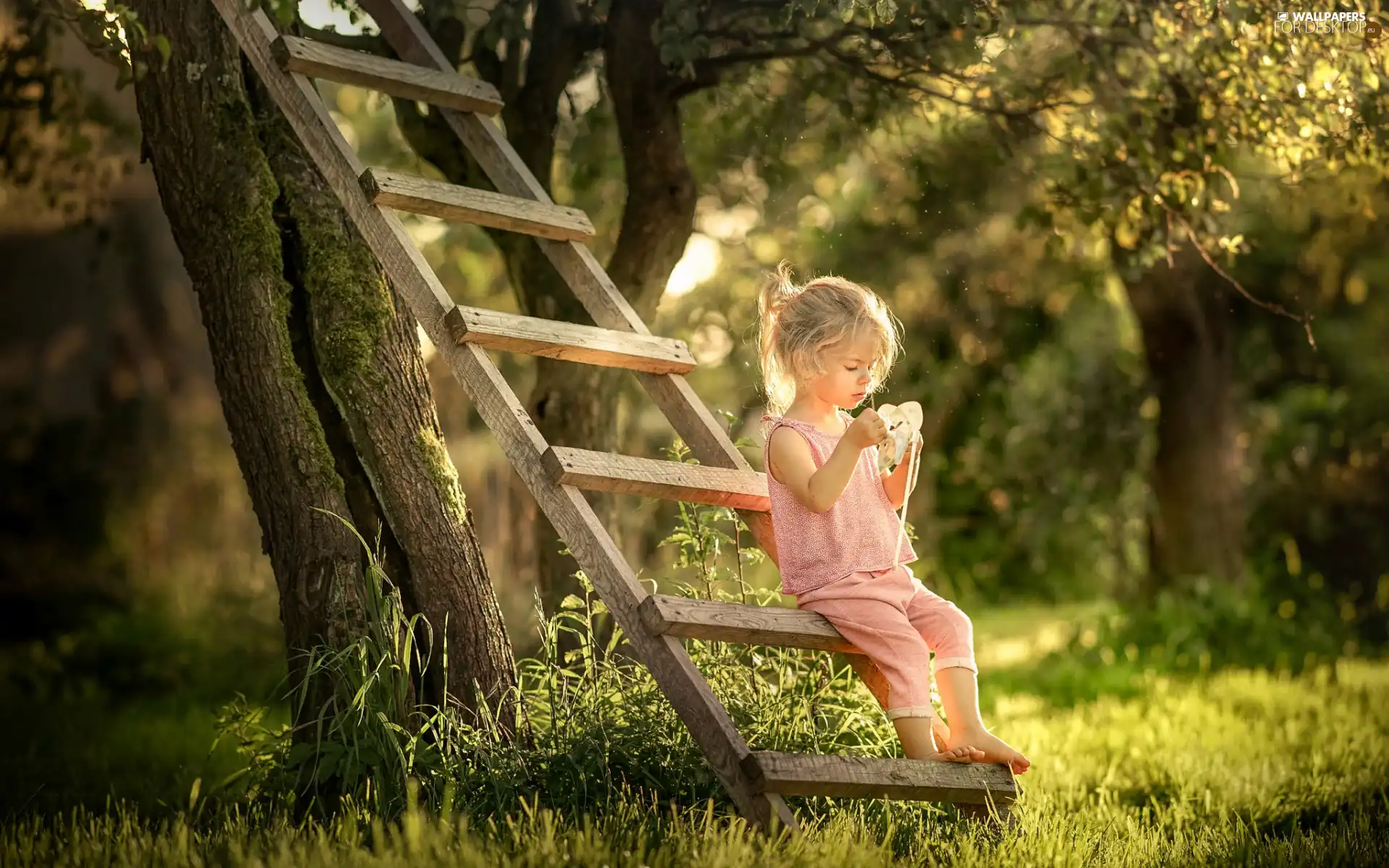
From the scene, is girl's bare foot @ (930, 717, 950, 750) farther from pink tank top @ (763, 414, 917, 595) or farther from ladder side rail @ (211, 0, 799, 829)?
ladder side rail @ (211, 0, 799, 829)

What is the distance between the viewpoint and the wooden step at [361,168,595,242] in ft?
13.1

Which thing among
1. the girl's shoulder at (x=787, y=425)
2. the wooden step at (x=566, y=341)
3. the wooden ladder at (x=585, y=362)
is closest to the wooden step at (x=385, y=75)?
the wooden ladder at (x=585, y=362)

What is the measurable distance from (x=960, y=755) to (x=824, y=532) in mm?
682

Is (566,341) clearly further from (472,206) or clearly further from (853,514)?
(853,514)

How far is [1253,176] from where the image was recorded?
622 cm

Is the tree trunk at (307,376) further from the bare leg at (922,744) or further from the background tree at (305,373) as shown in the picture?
the bare leg at (922,744)

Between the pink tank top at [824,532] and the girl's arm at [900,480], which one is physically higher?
the girl's arm at [900,480]

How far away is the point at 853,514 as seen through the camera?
150 inches

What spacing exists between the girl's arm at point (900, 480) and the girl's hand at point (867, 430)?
37 centimetres

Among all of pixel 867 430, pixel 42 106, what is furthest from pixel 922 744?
pixel 42 106

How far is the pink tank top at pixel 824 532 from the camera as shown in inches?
148

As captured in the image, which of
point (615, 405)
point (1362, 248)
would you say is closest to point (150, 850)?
point (615, 405)

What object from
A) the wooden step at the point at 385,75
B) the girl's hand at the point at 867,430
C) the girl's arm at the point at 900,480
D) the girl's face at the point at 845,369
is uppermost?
the wooden step at the point at 385,75

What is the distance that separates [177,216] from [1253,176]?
14.9 ft
